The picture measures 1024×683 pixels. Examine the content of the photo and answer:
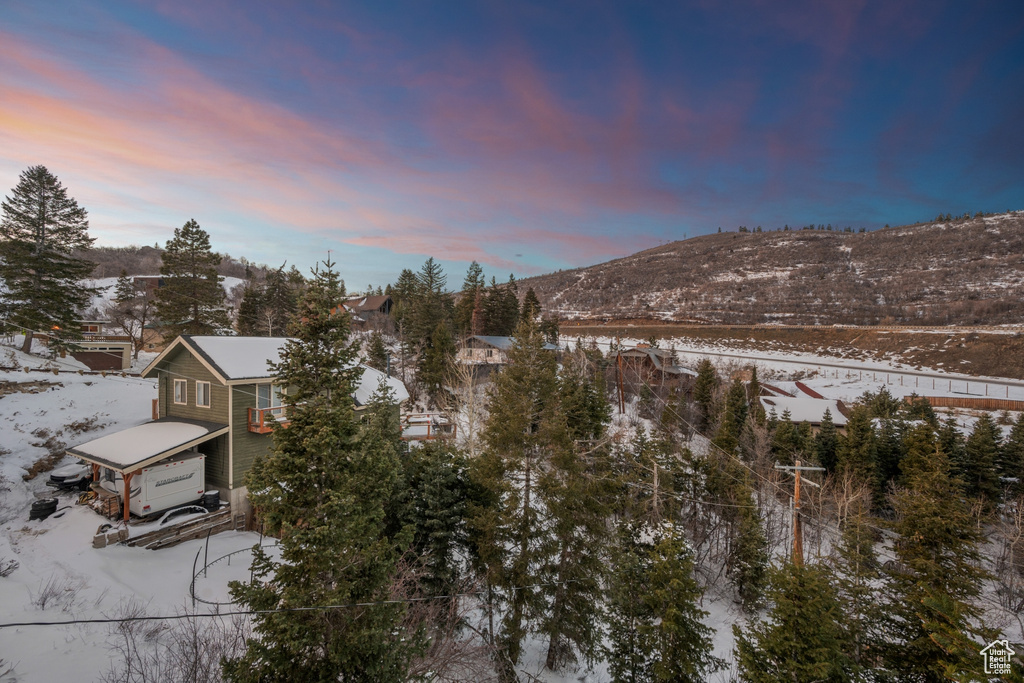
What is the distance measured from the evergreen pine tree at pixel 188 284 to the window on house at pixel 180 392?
17.2 meters

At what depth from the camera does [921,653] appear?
10180 millimetres

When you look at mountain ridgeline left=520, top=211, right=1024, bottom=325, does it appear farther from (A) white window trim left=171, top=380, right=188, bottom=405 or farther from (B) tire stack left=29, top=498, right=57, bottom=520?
(B) tire stack left=29, top=498, right=57, bottom=520

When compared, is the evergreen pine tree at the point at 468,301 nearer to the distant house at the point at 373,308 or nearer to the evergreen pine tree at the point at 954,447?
the distant house at the point at 373,308

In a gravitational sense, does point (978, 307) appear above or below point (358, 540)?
above

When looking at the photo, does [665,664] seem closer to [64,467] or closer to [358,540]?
[358,540]

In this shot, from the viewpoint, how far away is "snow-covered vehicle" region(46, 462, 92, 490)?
16312 millimetres

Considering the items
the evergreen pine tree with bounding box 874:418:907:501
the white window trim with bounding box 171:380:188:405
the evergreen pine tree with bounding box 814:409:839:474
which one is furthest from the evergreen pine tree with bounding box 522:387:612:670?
the evergreen pine tree with bounding box 874:418:907:501

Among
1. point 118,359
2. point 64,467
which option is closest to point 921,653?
point 64,467

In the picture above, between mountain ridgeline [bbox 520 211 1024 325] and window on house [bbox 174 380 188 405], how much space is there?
88863 millimetres

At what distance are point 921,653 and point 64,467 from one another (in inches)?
1193

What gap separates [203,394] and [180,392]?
1.92 meters

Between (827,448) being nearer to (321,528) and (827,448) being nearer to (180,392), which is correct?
(321,528)

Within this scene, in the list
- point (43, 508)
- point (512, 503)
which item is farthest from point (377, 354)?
point (512, 503)

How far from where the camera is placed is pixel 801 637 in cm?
952
